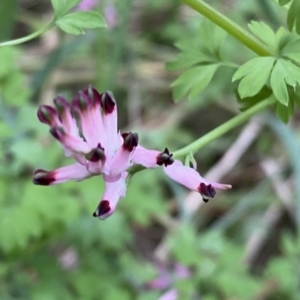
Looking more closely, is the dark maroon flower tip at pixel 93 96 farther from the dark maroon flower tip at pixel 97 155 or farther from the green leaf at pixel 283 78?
the green leaf at pixel 283 78

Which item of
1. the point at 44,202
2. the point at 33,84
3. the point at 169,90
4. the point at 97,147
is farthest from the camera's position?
the point at 169,90

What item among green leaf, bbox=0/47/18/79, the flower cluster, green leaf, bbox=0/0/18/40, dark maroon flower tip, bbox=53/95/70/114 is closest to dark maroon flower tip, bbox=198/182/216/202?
the flower cluster

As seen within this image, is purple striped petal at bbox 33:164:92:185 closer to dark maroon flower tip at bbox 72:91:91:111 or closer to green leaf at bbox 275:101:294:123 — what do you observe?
dark maroon flower tip at bbox 72:91:91:111

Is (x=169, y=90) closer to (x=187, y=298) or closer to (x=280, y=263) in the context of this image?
(x=280, y=263)

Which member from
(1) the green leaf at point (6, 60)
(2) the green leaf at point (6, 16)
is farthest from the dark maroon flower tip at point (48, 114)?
(2) the green leaf at point (6, 16)

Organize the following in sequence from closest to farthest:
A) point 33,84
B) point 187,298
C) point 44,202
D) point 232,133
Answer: point 44,202 < point 187,298 < point 33,84 < point 232,133

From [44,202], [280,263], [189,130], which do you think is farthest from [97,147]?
[189,130]
